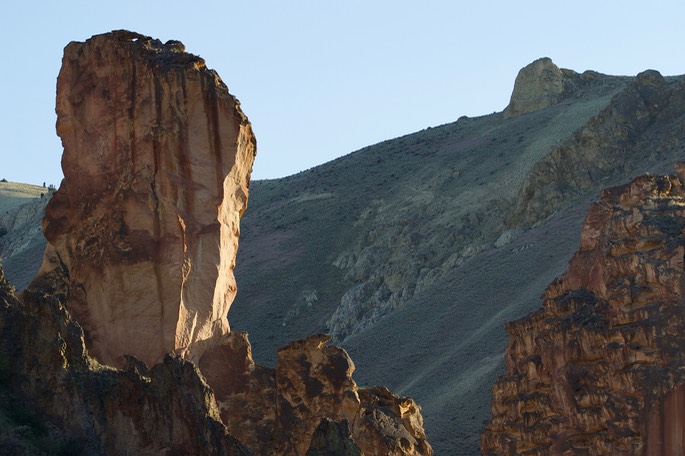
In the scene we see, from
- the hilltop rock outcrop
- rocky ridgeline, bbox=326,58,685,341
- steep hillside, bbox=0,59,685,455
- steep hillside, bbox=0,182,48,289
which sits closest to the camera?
steep hillside, bbox=0,59,685,455

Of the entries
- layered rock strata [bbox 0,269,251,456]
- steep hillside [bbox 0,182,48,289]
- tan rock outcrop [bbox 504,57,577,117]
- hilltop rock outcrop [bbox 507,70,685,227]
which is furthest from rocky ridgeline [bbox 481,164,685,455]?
tan rock outcrop [bbox 504,57,577,117]

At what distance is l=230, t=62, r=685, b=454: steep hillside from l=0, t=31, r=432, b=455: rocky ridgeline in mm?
34109

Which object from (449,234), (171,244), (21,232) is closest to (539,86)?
(449,234)

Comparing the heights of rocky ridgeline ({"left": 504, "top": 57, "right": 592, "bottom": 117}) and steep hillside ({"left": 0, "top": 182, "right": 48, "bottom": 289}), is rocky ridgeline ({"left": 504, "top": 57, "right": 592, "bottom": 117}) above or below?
above

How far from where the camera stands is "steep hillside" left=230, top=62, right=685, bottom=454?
88.2 meters

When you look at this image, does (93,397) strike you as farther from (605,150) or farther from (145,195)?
(605,150)

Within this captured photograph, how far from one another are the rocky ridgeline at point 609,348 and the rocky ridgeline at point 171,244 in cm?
522

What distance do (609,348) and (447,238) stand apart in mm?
72995

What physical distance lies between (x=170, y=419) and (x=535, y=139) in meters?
106

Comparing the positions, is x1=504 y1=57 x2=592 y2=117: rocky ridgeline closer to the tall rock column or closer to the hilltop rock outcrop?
the hilltop rock outcrop

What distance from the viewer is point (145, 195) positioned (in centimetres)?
3325

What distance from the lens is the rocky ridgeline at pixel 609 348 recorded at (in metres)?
37.7

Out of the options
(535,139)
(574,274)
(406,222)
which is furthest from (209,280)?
(535,139)

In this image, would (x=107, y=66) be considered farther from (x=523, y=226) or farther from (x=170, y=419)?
(x=523, y=226)
